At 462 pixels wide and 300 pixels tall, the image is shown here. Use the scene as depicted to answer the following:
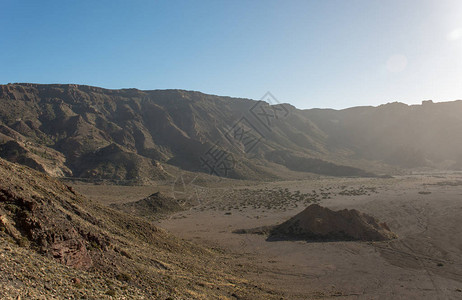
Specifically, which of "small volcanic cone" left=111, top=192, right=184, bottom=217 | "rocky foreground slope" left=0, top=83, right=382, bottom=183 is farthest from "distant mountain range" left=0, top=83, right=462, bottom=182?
"small volcanic cone" left=111, top=192, right=184, bottom=217

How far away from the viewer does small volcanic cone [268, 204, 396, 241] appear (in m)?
22.7

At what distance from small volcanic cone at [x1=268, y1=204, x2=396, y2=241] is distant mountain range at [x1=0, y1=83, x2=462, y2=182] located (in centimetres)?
4269

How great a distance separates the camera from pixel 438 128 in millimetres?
117938

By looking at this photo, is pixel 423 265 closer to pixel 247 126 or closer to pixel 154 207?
pixel 154 207

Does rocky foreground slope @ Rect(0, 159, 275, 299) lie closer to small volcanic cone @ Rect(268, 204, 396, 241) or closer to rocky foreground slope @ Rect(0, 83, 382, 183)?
small volcanic cone @ Rect(268, 204, 396, 241)

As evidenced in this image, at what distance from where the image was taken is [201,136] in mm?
99750

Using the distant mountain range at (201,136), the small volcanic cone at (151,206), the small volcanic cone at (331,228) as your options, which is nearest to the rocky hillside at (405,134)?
the distant mountain range at (201,136)

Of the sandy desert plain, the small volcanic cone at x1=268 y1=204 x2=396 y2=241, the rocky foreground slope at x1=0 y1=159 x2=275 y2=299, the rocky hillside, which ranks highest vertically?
the rocky hillside

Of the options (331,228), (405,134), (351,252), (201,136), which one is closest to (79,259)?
(351,252)

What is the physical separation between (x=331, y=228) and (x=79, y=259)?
19.8m

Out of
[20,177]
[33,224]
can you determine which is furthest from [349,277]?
[20,177]

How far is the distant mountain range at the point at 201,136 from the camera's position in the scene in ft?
214

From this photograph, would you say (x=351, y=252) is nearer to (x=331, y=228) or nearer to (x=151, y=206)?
(x=331, y=228)

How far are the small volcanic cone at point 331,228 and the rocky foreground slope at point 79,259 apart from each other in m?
10.7
